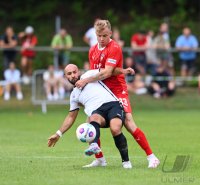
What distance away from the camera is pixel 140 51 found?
29.4 meters

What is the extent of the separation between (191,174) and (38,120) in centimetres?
1279

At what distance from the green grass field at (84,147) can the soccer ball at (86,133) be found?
489 mm

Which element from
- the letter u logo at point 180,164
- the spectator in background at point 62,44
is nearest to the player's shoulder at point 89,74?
the letter u logo at point 180,164

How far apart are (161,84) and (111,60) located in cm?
1653

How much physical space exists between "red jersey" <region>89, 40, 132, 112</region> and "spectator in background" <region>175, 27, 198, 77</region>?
16.0 m

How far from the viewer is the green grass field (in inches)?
444

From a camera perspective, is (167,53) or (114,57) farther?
(167,53)

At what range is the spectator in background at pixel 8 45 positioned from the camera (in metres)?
28.6

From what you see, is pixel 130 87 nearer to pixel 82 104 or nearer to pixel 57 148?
pixel 57 148

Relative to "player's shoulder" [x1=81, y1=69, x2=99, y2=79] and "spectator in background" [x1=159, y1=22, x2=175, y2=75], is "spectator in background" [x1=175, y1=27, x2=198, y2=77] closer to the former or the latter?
"spectator in background" [x1=159, y1=22, x2=175, y2=75]

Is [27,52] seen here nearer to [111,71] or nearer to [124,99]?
[124,99]

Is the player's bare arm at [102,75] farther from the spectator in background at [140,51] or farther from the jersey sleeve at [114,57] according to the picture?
the spectator in background at [140,51]

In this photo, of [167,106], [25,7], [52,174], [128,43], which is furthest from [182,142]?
[25,7]

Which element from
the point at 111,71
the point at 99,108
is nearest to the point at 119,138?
the point at 99,108
